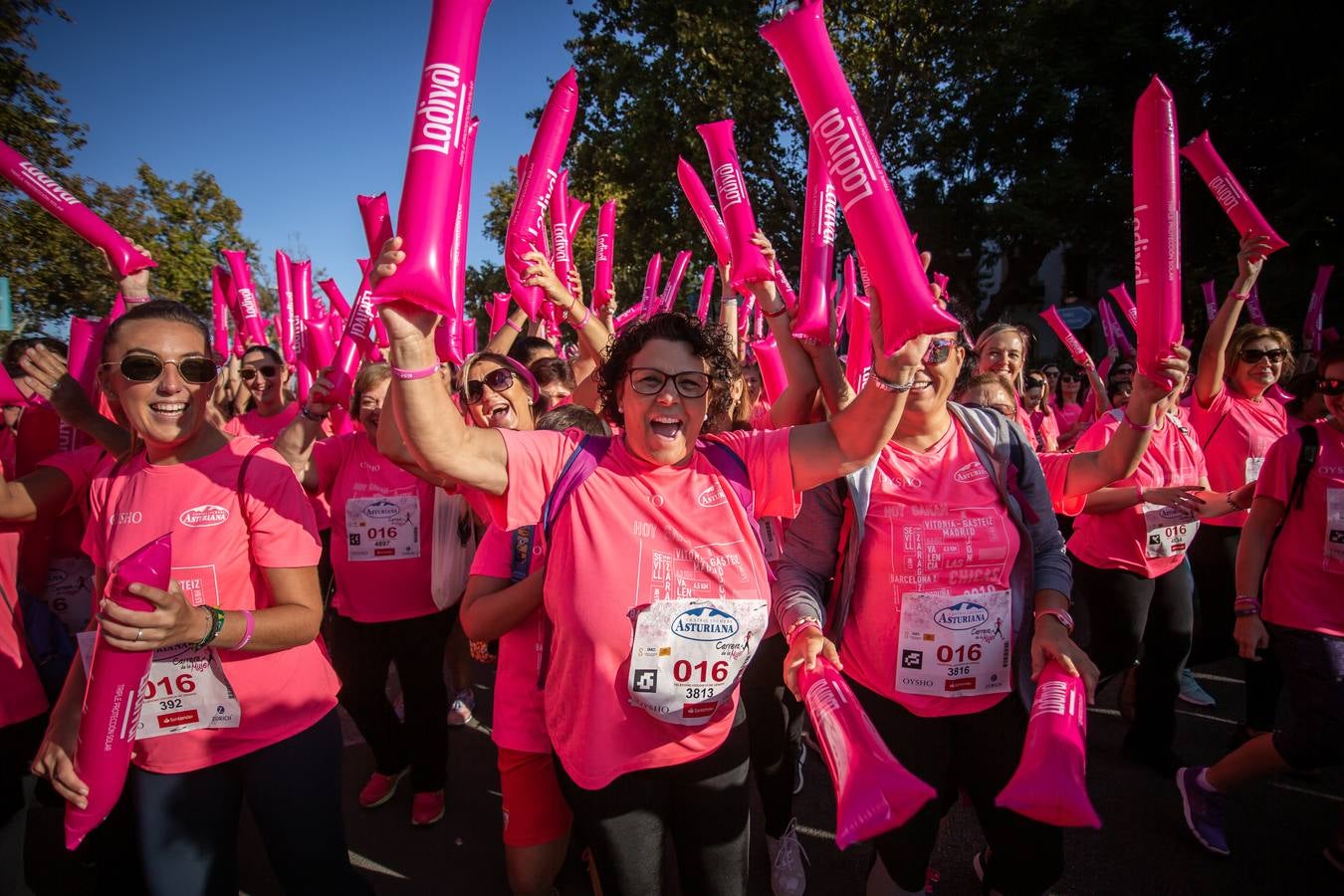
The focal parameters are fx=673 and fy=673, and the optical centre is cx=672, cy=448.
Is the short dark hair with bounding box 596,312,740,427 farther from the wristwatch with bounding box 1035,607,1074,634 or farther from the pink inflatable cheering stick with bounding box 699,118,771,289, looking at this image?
the wristwatch with bounding box 1035,607,1074,634

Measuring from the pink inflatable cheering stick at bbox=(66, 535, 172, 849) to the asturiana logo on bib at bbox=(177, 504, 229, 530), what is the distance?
30cm

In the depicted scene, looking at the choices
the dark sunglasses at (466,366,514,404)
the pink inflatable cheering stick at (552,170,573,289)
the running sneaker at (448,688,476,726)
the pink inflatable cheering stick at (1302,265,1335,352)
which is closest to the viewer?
the dark sunglasses at (466,366,514,404)

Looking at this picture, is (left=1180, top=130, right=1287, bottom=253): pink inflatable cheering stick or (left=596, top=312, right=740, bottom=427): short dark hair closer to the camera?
(left=596, top=312, right=740, bottom=427): short dark hair

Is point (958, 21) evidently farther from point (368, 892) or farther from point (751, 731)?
point (368, 892)

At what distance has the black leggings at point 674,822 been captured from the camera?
178 centimetres

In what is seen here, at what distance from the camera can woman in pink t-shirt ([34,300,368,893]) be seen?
72.9 inches

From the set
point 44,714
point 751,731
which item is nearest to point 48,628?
point 44,714

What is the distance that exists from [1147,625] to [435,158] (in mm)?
4015

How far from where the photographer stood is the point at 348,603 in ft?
10.9

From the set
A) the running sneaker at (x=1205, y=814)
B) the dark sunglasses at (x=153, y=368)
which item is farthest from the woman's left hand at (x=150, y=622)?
the running sneaker at (x=1205, y=814)

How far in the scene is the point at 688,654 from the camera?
1748mm

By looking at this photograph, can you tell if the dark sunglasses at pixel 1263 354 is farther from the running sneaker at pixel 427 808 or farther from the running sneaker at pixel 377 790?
Result: the running sneaker at pixel 377 790

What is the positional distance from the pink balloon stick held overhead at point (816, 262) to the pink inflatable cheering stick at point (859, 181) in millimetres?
700

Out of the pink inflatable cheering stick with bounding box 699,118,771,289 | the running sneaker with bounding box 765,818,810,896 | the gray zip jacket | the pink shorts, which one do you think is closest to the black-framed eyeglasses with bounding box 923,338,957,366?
the gray zip jacket
